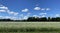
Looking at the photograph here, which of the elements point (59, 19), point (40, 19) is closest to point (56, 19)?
point (59, 19)

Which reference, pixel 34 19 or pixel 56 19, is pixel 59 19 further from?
pixel 34 19

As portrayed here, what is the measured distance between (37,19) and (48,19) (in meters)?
4.49

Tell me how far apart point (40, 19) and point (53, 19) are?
5745 mm

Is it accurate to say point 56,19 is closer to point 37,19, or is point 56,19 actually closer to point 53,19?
point 53,19

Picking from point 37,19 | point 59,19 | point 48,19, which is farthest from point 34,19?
point 59,19

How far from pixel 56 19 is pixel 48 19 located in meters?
3.49

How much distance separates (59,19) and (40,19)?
755 cm

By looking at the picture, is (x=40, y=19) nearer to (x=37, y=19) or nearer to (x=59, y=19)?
(x=37, y=19)

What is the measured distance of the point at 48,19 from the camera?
6512 cm

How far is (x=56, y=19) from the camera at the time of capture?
63188 millimetres

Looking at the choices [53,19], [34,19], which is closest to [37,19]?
[34,19]

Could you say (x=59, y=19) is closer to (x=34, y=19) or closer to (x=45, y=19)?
(x=45, y=19)

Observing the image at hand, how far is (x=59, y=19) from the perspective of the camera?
6425 centimetres

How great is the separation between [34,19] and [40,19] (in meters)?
2.62
